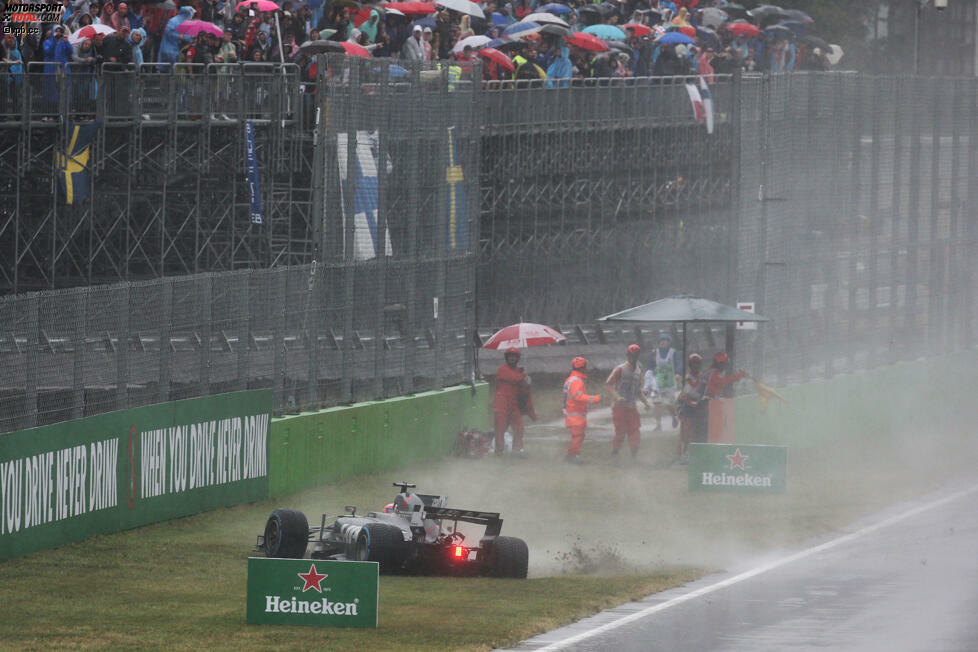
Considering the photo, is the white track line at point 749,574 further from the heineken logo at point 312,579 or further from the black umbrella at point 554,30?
the black umbrella at point 554,30

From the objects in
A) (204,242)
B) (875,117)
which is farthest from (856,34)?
(204,242)

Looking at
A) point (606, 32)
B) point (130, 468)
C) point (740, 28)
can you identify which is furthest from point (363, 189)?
point (740, 28)

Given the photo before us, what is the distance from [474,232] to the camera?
31.4 meters

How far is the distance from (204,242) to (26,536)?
16.6 m

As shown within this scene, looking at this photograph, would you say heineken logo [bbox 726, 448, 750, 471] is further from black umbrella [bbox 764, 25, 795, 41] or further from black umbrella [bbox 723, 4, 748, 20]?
black umbrella [bbox 723, 4, 748, 20]

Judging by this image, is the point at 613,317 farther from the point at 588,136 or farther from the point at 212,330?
the point at 588,136

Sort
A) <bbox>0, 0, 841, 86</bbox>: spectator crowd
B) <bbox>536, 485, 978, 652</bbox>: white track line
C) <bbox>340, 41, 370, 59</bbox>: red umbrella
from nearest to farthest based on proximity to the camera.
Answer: <bbox>536, 485, 978, 652</bbox>: white track line, <bbox>0, 0, 841, 86</bbox>: spectator crowd, <bbox>340, 41, 370, 59</bbox>: red umbrella

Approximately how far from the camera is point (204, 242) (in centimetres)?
3447

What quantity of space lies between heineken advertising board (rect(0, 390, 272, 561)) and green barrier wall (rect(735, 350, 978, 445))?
9.27 m

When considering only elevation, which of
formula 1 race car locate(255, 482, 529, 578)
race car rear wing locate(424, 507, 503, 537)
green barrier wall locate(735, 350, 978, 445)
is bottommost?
green barrier wall locate(735, 350, 978, 445)

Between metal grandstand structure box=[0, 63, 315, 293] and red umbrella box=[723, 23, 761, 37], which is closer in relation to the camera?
metal grandstand structure box=[0, 63, 315, 293]

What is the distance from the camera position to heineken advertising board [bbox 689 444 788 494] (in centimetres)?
2459

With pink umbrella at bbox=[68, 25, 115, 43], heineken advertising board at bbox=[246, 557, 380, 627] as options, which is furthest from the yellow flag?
heineken advertising board at bbox=[246, 557, 380, 627]

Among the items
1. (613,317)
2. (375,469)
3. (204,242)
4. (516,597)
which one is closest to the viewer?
Result: (516,597)
